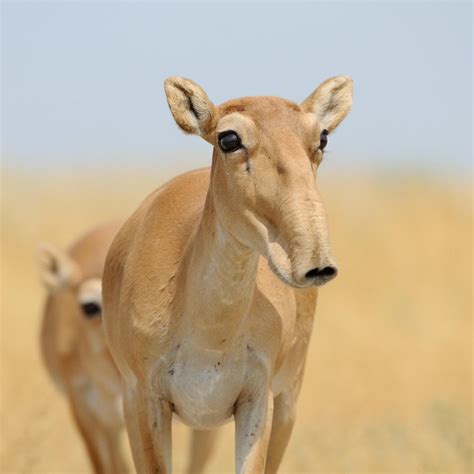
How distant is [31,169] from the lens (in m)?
54.4

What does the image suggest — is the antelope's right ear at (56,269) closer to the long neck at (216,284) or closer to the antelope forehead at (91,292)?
the antelope forehead at (91,292)

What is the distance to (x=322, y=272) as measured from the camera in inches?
222

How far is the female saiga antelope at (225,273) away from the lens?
5984 millimetres

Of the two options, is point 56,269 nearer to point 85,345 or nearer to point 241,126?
point 85,345

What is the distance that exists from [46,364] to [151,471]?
6.99 metres

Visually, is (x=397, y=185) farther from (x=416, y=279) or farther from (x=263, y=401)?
(x=263, y=401)

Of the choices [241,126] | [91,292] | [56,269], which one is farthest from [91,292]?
[241,126]

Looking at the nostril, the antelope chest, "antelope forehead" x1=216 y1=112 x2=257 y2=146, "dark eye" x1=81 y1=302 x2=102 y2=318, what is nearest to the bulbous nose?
the nostril

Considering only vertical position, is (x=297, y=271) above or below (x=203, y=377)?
above

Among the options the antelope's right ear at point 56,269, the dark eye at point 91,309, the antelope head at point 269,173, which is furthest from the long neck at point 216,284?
the antelope's right ear at point 56,269

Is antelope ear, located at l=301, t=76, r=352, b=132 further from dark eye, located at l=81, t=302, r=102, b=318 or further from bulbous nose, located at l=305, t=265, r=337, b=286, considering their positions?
dark eye, located at l=81, t=302, r=102, b=318

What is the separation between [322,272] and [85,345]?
303 inches

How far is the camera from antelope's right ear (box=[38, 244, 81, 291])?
13578 mm

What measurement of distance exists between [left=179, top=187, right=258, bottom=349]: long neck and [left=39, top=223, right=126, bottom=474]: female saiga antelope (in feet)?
17.2
